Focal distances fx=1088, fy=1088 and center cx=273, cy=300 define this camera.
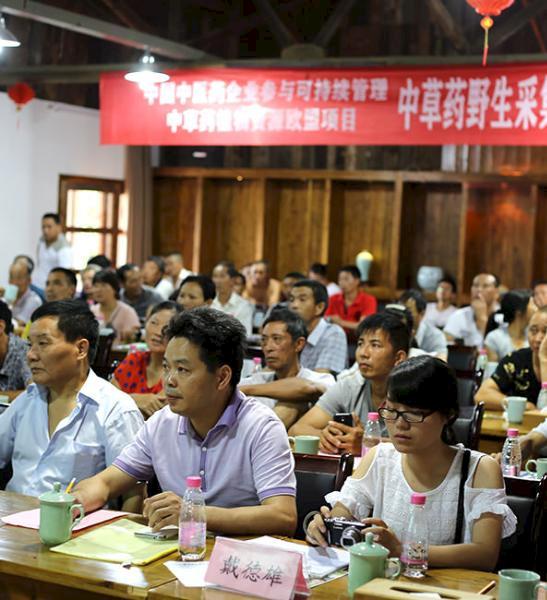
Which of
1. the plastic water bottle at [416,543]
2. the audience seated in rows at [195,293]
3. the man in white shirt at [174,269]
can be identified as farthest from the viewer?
the man in white shirt at [174,269]

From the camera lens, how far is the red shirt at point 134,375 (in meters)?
5.15

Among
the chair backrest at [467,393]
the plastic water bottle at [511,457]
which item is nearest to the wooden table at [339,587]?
the plastic water bottle at [511,457]

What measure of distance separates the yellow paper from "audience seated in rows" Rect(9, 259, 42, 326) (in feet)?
20.8

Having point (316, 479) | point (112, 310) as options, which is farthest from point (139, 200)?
point (316, 479)

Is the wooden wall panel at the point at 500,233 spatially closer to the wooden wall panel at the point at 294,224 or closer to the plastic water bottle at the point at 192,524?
the wooden wall panel at the point at 294,224

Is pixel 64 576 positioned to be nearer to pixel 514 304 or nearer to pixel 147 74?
pixel 514 304

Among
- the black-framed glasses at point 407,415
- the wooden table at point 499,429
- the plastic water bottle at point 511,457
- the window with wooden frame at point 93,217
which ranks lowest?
the wooden table at point 499,429

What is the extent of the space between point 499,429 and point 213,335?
7.17ft

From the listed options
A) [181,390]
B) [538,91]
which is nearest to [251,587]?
[181,390]

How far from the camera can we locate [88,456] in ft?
11.3

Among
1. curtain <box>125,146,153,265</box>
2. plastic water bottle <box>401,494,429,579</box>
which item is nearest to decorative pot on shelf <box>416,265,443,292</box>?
curtain <box>125,146,153,265</box>

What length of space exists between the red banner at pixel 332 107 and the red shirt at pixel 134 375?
11.2ft

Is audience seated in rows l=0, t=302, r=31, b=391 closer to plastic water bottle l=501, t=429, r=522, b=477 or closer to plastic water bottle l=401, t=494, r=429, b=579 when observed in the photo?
plastic water bottle l=501, t=429, r=522, b=477

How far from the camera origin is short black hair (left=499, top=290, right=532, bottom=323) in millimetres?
6680
